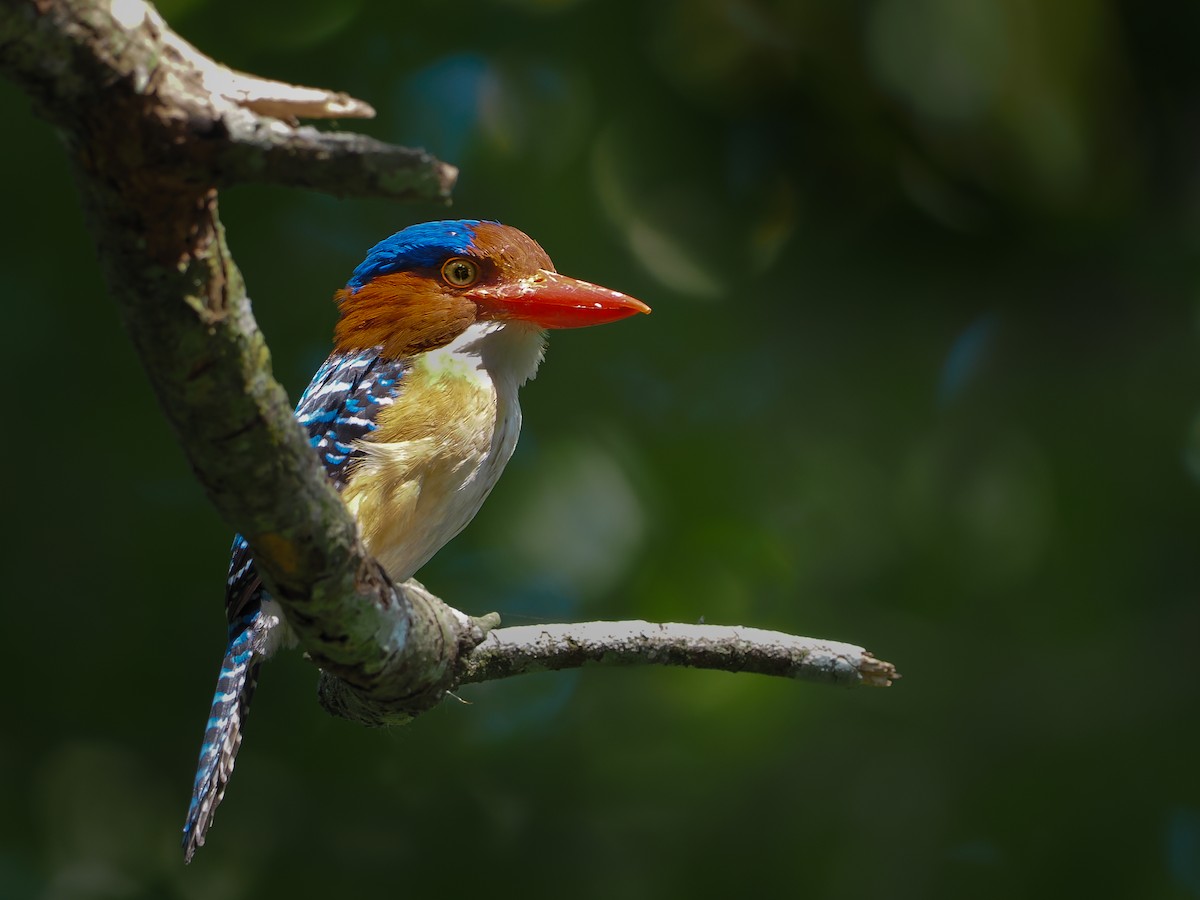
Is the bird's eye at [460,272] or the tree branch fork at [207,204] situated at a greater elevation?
the tree branch fork at [207,204]

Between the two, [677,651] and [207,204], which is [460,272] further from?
[207,204]

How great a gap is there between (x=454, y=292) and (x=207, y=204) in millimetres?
2067

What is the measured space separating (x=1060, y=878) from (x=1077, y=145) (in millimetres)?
2465

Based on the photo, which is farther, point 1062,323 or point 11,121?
point 1062,323

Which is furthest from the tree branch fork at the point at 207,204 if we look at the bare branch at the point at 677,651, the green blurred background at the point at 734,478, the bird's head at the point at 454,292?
the green blurred background at the point at 734,478

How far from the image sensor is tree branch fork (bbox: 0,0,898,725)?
4.33 feet

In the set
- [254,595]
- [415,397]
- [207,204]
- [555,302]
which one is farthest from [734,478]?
[207,204]

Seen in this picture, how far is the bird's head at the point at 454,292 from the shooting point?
136 inches

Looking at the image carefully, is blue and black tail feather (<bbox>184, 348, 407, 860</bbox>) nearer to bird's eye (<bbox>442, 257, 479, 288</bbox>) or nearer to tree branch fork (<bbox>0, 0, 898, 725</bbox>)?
bird's eye (<bbox>442, 257, 479, 288</bbox>)

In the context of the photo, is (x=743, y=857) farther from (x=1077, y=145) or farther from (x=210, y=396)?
(x=210, y=396)

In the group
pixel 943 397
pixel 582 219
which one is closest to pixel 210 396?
pixel 582 219

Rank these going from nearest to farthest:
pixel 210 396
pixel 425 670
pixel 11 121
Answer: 1. pixel 210 396
2. pixel 425 670
3. pixel 11 121

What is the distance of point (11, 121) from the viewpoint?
14.0ft

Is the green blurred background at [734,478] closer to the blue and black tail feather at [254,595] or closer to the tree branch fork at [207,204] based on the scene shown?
the blue and black tail feather at [254,595]
